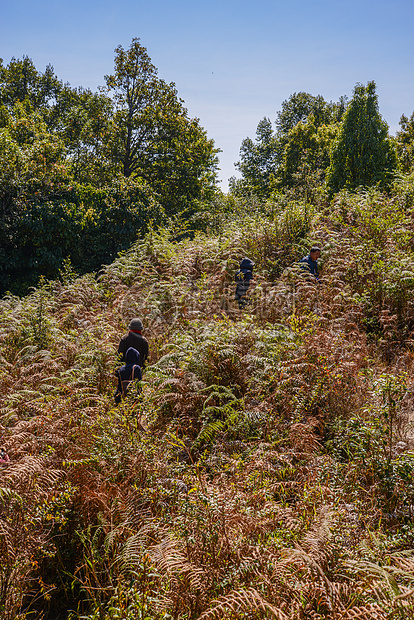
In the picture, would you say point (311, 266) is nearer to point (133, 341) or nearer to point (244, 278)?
point (244, 278)

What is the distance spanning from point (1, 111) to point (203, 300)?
17.7 m

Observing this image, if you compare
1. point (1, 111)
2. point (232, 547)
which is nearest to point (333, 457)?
point (232, 547)

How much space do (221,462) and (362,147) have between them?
16115mm

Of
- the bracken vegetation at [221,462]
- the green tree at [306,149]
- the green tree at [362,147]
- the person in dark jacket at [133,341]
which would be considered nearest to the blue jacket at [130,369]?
the person in dark jacket at [133,341]

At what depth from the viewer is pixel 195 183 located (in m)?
23.9

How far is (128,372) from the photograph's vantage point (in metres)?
6.56

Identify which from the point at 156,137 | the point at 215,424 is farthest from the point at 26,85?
the point at 215,424

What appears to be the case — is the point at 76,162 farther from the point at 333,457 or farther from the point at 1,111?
the point at 333,457

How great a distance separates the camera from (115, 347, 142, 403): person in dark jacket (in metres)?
6.36

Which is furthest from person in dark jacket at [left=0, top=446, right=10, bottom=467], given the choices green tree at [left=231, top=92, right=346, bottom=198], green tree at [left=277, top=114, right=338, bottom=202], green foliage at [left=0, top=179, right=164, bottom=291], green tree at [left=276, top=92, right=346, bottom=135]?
green tree at [left=276, top=92, right=346, bottom=135]

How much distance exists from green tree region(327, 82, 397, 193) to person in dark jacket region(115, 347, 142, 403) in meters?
13.7

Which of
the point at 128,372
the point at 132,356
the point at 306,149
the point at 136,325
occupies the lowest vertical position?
the point at 128,372

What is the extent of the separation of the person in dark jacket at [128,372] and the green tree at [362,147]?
13.7 metres

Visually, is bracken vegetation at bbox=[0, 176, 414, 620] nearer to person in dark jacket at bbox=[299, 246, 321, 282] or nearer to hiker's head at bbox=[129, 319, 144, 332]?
person in dark jacket at bbox=[299, 246, 321, 282]
